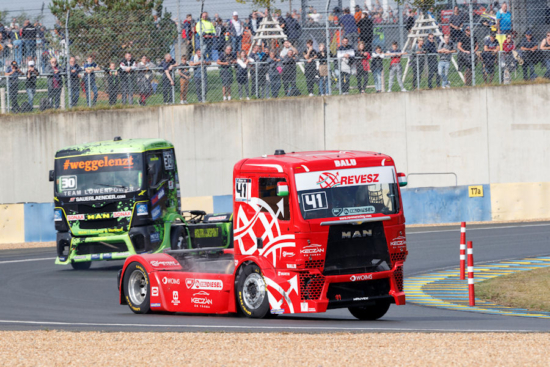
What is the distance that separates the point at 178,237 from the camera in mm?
17734

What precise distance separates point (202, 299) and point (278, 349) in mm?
3405

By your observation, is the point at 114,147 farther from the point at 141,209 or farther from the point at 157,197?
the point at 141,209

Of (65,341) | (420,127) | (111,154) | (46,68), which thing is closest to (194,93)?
(46,68)

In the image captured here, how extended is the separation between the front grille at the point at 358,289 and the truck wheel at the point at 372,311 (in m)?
0.25

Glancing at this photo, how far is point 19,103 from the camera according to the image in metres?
27.3

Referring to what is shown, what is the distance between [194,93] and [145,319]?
15.8 m

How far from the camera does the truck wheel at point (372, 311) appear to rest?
11.3 m

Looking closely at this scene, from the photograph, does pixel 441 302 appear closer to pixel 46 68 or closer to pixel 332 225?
pixel 332 225

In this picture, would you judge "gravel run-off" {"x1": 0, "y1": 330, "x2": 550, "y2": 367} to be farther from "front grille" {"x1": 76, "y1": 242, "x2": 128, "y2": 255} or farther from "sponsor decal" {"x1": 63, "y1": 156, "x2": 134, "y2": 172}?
"sponsor decal" {"x1": 63, "y1": 156, "x2": 134, "y2": 172}

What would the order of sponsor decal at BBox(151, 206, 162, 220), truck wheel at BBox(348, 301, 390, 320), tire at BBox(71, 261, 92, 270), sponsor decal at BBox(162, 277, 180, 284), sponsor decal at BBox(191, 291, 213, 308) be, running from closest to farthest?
truck wheel at BBox(348, 301, 390, 320) < sponsor decal at BBox(191, 291, 213, 308) < sponsor decal at BBox(162, 277, 180, 284) < sponsor decal at BBox(151, 206, 162, 220) < tire at BBox(71, 261, 92, 270)

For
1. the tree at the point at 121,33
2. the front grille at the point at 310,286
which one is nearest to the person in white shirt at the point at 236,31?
the tree at the point at 121,33

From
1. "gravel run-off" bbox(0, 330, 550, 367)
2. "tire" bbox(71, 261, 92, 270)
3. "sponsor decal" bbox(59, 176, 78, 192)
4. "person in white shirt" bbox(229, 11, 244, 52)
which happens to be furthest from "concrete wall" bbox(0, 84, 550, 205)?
"gravel run-off" bbox(0, 330, 550, 367)

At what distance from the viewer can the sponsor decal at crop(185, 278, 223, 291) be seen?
11534 mm

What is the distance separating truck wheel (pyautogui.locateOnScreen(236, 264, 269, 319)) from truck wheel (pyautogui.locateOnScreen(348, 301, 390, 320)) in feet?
4.37
